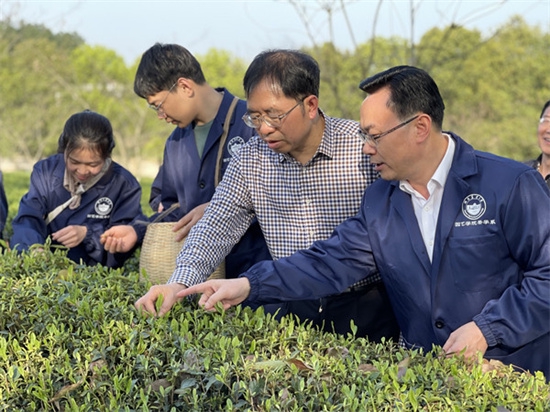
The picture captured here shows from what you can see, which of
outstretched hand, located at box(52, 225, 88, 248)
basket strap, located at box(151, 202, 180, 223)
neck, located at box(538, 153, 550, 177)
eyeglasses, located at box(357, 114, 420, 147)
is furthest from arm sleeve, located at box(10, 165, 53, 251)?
neck, located at box(538, 153, 550, 177)

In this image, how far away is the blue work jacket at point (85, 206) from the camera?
5.36 metres

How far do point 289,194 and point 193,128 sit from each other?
110cm

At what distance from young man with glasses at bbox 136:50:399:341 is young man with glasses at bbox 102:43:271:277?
44 centimetres

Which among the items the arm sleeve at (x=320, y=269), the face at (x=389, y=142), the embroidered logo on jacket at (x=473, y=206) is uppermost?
the face at (x=389, y=142)

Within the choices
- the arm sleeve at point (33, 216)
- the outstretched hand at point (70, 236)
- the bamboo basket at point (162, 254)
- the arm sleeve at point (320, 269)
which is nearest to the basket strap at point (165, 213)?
the bamboo basket at point (162, 254)

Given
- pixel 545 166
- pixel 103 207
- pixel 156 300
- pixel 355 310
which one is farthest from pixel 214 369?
pixel 545 166

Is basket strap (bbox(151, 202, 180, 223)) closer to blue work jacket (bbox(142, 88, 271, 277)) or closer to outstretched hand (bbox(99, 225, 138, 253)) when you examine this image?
blue work jacket (bbox(142, 88, 271, 277))

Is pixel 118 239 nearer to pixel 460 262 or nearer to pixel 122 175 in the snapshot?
pixel 122 175

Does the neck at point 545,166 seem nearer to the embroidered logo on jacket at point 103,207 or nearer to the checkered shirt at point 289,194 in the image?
the checkered shirt at point 289,194

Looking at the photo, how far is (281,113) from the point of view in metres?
3.49

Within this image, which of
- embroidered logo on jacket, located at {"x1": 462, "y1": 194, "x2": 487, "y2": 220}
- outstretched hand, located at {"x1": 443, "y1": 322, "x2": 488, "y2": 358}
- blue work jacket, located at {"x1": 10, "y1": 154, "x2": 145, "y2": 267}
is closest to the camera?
outstretched hand, located at {"x1": 443, "y1": 322, "x2": 488, "y2": 358}

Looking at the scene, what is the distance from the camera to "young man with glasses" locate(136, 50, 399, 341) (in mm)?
3518

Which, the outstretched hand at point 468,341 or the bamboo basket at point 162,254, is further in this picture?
the bamboo basket at point 162,254

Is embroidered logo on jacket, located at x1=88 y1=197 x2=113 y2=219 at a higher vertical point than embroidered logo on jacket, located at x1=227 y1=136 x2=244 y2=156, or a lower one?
lower
